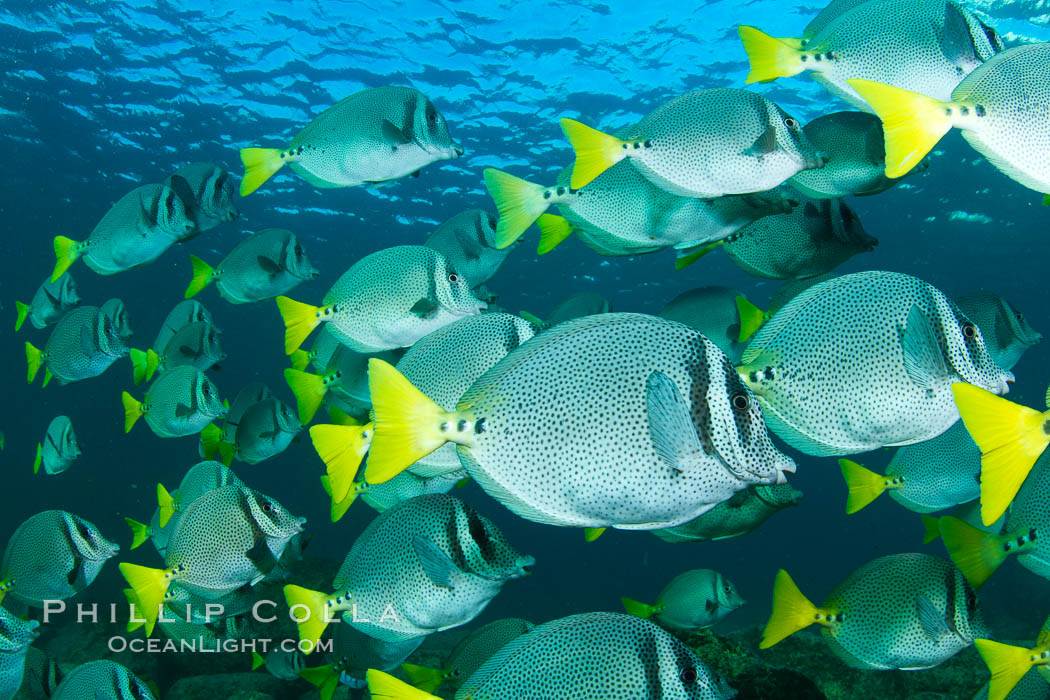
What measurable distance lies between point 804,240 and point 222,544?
3.94 metres

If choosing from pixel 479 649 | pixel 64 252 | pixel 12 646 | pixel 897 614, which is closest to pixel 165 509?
pixel 12 646

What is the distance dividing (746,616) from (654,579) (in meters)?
22.3

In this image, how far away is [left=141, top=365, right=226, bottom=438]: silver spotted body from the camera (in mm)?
4898

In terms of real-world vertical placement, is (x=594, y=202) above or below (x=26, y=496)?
above

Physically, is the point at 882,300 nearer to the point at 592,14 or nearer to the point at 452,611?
the point at 452,611

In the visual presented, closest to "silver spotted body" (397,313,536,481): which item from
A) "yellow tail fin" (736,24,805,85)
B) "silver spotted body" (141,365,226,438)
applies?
"yellow tail fin" (736,24,805,85)

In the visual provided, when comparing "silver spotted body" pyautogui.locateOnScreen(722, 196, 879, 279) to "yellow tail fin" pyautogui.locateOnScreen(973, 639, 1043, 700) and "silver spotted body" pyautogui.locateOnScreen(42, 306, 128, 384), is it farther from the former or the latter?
"silver spotted body" pyautogui.locateOnScreen(42, 306, 128, 384)

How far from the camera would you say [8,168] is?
24.0m

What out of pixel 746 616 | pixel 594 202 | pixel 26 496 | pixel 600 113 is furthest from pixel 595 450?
pixel 26 496

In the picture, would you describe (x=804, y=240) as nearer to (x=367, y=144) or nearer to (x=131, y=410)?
(x=367, y=144)

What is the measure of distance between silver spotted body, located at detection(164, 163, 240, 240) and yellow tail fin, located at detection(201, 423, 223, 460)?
6.47 feet

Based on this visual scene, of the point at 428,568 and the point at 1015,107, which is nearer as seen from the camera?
the point at 1015,107

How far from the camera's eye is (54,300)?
235 inches

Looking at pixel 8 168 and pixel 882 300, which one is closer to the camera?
pixel 882 300
